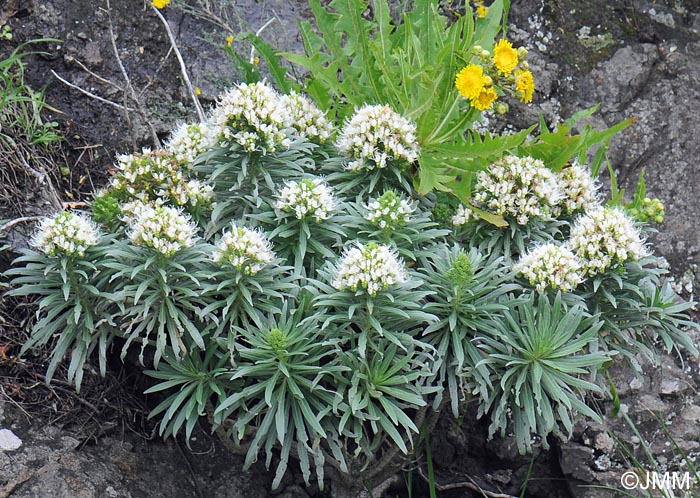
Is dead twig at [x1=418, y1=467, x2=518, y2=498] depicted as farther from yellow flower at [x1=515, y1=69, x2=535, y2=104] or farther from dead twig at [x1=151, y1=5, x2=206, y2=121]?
dead twig at [x1=151, y1=5, x2=206, y2=121]

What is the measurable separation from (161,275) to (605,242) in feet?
5.40

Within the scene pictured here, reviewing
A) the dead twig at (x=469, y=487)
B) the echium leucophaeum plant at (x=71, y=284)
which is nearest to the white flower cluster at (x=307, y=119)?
the echium leucophaeum plant at (x=71, y=284)

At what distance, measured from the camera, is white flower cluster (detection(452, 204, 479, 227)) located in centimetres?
319

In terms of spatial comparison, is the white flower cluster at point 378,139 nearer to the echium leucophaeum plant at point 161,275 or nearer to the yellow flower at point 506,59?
the yellow flower at point 506,59

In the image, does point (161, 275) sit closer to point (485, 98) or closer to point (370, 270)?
point (370, 270)

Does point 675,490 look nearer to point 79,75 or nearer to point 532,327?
point 532,327

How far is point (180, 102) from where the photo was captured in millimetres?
4309

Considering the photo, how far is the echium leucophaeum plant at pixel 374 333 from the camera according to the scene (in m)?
2.61

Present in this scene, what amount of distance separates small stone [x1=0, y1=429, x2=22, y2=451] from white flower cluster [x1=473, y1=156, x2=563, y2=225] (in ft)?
6.64

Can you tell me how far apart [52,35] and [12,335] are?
186 centimetres

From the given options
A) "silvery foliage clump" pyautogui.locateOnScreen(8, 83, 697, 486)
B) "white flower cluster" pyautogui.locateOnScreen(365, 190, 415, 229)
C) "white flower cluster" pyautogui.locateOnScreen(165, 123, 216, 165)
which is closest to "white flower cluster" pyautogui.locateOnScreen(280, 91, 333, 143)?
"silvery foliage clump" pyautogui.locateOnScreen(8, 83, 697, 486)

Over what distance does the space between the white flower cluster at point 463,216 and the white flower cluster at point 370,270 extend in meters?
0.65

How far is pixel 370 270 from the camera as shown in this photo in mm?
2576

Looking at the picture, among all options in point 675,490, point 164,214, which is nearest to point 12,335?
point 164,214
